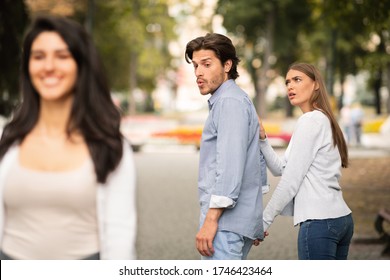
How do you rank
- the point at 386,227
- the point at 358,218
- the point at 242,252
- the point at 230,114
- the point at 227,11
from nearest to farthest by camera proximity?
1. the point at 230,114
2. the point at 242,252
3. the point at 386,227
4. the point at 358,218
5. the point at 227,11

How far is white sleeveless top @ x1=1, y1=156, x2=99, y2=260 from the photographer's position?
2504mm

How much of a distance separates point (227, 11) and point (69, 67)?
42666 mm

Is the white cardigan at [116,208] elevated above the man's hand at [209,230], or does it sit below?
above

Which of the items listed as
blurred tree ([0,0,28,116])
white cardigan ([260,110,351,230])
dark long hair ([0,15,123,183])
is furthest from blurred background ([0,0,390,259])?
white cardigan ([260,110,351,230])

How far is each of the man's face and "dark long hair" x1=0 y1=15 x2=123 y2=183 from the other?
1207 millimetres

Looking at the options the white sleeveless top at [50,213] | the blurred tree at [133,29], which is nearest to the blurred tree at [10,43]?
the white sleeveless top at [50,213]

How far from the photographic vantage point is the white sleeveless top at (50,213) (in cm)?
250

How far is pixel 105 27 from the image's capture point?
151ft

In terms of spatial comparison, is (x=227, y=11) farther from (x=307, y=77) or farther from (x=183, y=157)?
(x=307, y=77)

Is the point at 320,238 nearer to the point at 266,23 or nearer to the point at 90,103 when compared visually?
the point at 90,103

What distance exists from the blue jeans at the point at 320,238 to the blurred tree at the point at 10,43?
13.4m

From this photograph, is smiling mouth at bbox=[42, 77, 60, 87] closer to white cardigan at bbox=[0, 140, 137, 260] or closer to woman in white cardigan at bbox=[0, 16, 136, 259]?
woman in white cardigan at bbox=[0, 16, 136, 259]

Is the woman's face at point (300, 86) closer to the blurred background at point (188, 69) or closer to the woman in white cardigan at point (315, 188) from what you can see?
the woman in white cardigan at point (315, 188)
